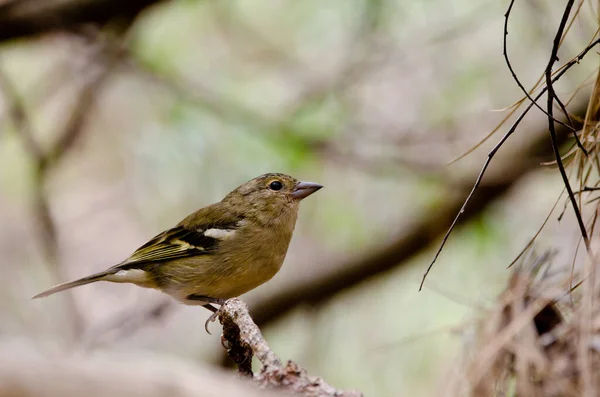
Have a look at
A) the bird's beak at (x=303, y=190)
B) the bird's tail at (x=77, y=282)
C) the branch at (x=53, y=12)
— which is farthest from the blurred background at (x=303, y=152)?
the bird's beak at (x=303, y=190)

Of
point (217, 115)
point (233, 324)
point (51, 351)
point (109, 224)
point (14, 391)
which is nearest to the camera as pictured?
point (14, 391)

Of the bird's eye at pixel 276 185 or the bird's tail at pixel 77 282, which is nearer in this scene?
the bird's tail at pixel 77 282

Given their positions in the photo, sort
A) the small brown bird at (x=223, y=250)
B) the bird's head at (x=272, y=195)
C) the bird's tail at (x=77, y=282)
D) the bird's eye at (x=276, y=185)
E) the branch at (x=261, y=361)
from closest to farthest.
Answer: the branch at (x=261, y=361) → the small brown bird at (x=223, y=250) → the bird's tail at (x=77, y=282) → the bird's head at (x=272, y=195) → the bird's eye at (x=276, y=185)

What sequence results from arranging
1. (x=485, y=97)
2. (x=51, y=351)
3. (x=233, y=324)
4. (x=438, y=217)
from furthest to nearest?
(x=485, y=97) < (x=438, y=217) < (x=233, y=324) < (x=51, y=351)

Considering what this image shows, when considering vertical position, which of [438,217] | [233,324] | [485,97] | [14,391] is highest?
[485,97]

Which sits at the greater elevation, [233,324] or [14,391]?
[233,324]

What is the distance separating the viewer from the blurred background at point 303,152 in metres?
5.77

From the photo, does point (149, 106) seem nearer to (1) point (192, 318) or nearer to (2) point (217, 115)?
(2) point (217, 115)

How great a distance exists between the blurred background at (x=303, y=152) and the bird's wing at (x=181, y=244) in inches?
30.6

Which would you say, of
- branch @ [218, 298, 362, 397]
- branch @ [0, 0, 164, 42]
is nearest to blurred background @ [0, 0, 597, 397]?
branch @ [0, 0, 164, 42]

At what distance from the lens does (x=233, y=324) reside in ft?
9.57

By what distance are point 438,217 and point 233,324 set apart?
2.95 meters

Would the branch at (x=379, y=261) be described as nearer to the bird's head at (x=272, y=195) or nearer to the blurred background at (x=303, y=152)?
the blurred background at (x=303, y=152)

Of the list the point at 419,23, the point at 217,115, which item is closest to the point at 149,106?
the point at 217,115
